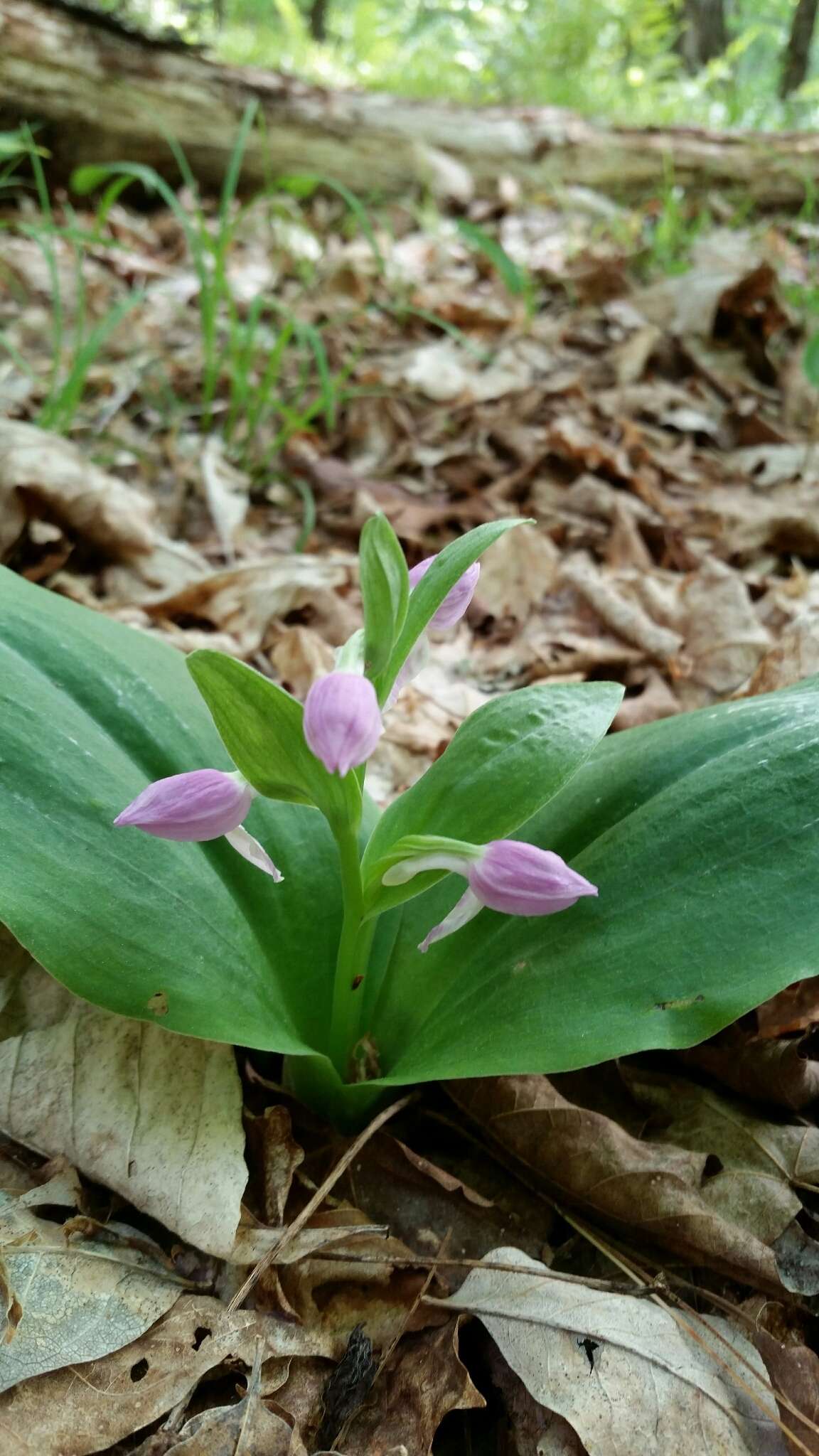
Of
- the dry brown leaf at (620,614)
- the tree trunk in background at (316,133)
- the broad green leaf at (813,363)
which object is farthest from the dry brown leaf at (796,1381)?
the tree trunk in background at (316,133)

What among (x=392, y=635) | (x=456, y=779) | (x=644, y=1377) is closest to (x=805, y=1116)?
(x=644, y=1377)

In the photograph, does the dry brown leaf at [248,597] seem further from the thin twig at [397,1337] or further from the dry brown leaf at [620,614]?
A: the thin twig at [397,1337]

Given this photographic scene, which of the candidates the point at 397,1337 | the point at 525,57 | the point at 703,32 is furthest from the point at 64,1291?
the point at 703,32

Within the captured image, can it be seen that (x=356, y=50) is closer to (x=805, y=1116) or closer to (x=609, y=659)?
(x=609, y=659)

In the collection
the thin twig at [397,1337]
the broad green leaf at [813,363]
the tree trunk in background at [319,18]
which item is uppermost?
the tree trunk in background at [319,18]

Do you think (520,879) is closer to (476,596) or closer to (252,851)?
(252,851)

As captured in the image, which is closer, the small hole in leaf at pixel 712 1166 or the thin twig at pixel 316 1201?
the thin twig at pixel 316 1201

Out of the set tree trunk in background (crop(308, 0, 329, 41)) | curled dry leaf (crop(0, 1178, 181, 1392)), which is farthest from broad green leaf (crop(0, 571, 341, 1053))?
→ tree trunk in background (crop(308, 0, 329, 41))
